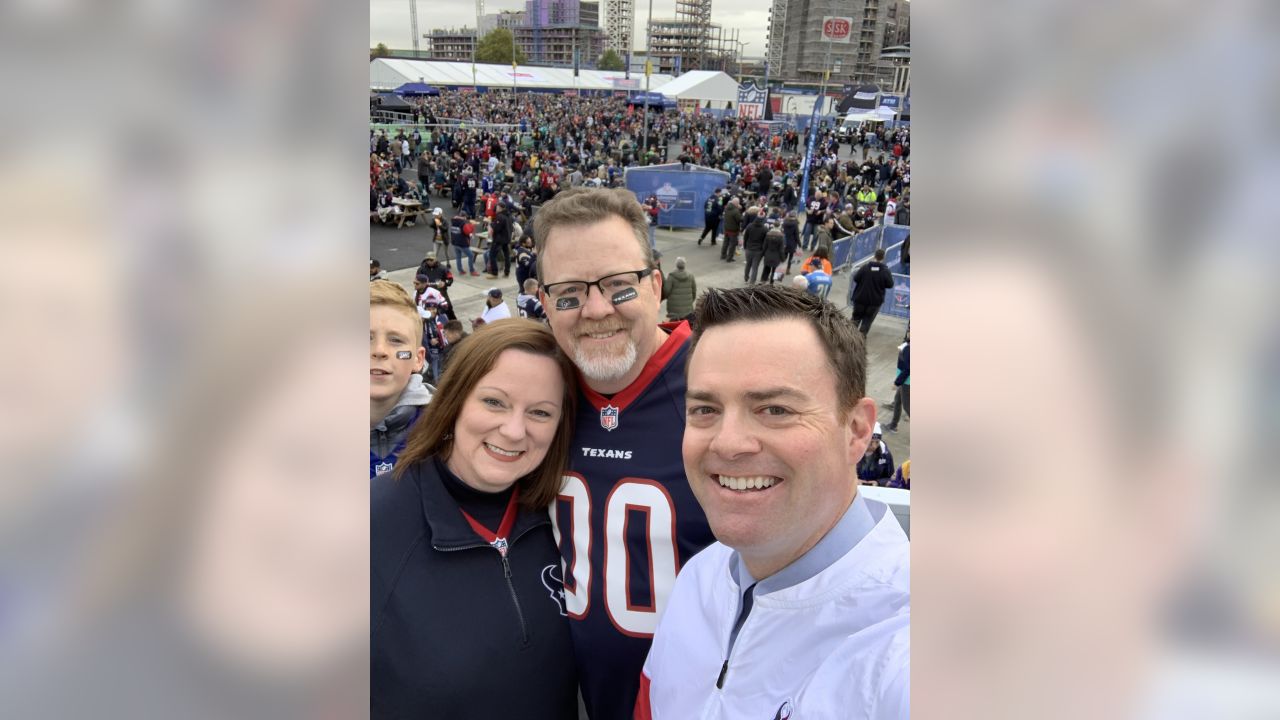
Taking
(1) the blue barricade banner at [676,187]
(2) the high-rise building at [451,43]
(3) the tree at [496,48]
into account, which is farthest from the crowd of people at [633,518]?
(2) the high-rise building at [451,43]

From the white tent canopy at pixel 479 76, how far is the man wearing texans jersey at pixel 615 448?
32.6m

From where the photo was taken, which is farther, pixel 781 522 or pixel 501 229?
pixel 501 229

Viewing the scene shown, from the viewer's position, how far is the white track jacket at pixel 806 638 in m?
1.17

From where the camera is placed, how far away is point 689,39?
348 feet

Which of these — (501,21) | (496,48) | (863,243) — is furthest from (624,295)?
(501,21)

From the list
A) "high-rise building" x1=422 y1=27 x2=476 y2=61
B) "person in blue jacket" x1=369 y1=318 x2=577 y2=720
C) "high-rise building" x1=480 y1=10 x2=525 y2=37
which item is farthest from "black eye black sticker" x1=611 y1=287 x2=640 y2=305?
"high-rise building" x1=422 y1=27 x2=476 y2=61

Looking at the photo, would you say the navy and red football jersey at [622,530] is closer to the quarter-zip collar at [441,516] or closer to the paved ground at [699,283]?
the quarter-zip collar at [441,516]

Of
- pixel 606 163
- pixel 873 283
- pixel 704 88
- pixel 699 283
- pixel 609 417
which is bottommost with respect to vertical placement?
pixel 699 283

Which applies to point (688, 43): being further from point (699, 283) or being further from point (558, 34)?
point (699, 283)
